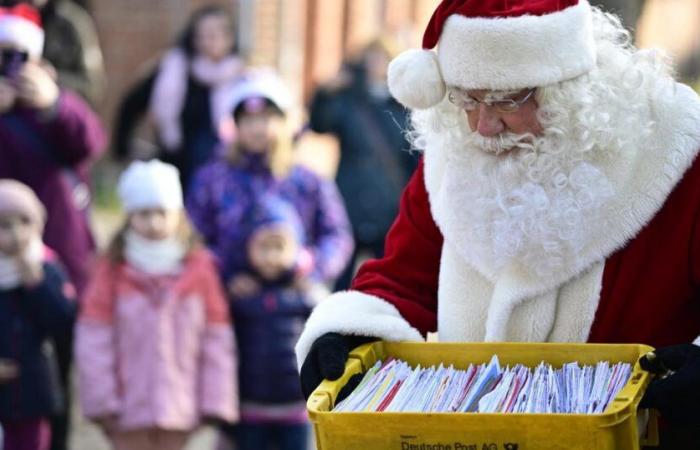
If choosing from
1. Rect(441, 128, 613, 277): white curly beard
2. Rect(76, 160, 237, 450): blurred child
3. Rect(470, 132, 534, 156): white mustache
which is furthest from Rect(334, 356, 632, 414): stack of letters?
Rect(76, 160, 237, 450): blurred child

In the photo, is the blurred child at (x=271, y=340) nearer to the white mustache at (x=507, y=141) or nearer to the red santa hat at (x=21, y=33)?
the red santa hat at (x=21, y=33)

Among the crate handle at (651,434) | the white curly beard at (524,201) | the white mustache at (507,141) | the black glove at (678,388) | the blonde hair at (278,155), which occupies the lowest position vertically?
the blonde hair at (278,155)

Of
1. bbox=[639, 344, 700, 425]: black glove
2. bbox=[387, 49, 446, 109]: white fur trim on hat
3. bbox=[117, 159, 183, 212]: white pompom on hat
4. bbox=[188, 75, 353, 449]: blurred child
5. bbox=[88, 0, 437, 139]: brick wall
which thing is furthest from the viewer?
bbox=[88, 0, 437, 139]: brick wall

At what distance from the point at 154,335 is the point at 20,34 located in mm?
1565

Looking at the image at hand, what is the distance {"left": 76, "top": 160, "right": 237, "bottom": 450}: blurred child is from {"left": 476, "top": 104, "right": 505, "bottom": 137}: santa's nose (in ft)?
10.4

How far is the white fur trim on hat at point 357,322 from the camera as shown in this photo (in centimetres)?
432

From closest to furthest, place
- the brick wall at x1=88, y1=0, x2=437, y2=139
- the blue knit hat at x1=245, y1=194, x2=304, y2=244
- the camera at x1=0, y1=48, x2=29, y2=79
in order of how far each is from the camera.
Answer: the blue knit hat at x1=245, y1=194, x2=304, y2=244 < the camera at x1=0, y1=48, x2=29, y2=79 < the brick wall at x1=88, y1=0, x2=437, y2=139

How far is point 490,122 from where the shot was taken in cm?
424

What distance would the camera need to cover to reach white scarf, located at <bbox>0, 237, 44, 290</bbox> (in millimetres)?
7211

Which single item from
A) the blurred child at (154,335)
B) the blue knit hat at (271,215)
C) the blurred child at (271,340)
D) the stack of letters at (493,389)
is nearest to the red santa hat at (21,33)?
the blurred child at (154,335)

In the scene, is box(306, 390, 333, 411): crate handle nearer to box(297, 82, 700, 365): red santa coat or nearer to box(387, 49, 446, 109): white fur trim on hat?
box(297, 82, 700, 365): red santa coat

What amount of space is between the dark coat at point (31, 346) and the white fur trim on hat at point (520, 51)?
3.36 metres

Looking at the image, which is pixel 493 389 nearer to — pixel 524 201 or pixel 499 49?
pixel 524 201

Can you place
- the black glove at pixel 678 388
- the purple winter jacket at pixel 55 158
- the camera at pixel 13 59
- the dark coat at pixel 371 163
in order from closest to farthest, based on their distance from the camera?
the black glove at pixel 678 388 → the camera at pixel 13 59 → the purple winter jacket at pixel 55 158 → the dark coat at pixel 371 163
